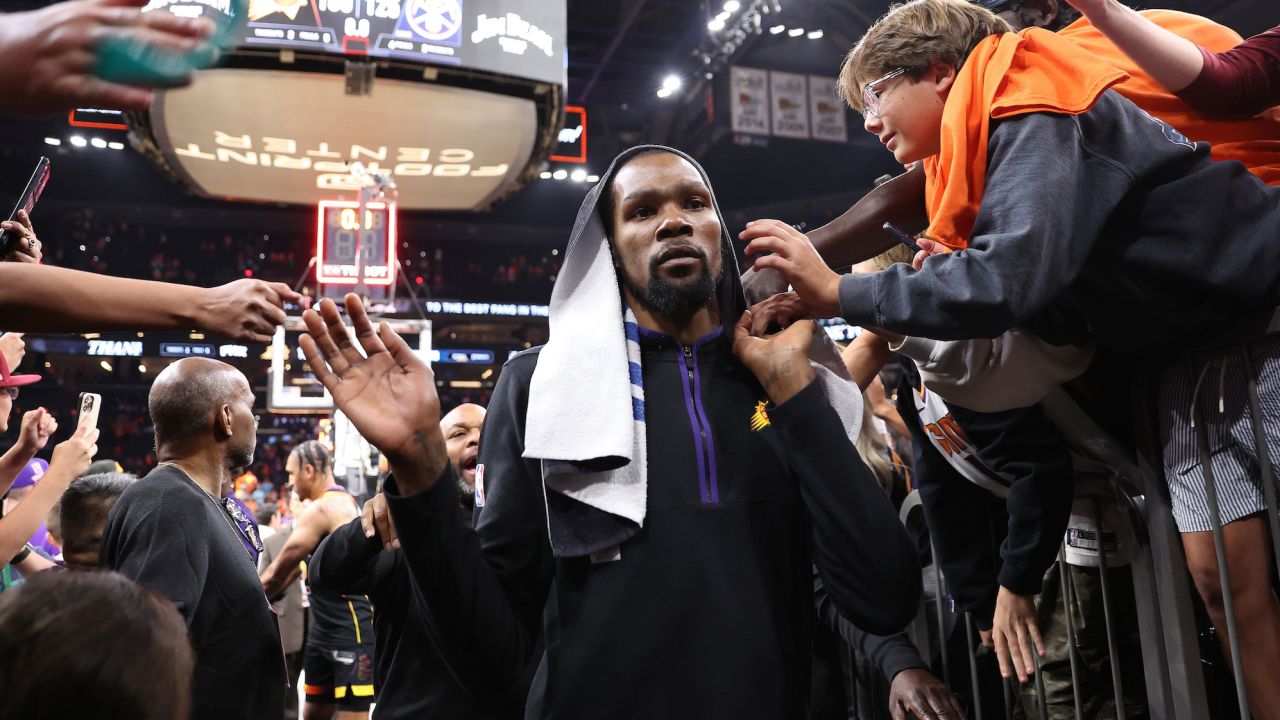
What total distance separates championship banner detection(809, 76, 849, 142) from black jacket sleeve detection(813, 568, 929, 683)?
56.2 feet

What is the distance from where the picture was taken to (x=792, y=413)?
1.70 meters

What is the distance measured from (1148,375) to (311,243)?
2628 centimetres

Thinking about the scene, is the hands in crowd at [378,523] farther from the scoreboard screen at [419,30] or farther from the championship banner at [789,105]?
the championship banner at [789,105]

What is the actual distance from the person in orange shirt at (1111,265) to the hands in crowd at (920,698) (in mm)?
592

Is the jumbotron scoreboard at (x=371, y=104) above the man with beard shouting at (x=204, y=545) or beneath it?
above

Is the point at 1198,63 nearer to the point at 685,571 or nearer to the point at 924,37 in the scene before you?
the point at 924,37

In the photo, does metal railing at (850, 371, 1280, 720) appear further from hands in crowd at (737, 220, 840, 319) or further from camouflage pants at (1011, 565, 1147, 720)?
hands in crowd at (737, 220, 840, 319)

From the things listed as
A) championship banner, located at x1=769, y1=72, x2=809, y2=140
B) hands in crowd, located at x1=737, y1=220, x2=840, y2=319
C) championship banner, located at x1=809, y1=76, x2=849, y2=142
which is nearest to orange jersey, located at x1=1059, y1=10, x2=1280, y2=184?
hands in crowd, located at x1=737, y1=220, x2=840, y2=319

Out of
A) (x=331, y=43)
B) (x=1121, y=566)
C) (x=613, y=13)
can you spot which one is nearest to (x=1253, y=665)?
(x=1121, y=566)

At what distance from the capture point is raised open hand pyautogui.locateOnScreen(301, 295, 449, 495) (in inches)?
58.1

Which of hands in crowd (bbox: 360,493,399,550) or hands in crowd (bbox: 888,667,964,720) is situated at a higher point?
hands in crowd (bbox: 360,493,399,550)

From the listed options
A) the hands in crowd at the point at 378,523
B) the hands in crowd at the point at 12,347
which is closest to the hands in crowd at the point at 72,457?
the hands in crowd at the point at 12,347

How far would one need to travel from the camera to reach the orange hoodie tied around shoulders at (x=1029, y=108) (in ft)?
5.50

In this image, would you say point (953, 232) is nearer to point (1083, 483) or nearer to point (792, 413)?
point (792, 413)
